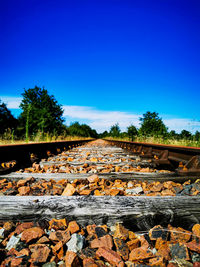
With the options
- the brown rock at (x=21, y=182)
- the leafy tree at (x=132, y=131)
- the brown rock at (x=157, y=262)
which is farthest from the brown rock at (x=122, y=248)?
the leafy tree at (x=132, y=131)

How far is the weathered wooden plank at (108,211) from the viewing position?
1.05 m

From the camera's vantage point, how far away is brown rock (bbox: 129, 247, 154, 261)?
2.75 feet

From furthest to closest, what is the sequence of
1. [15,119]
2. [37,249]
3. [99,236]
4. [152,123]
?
[15,119] < [152,123] < [99,236] < [37,249]

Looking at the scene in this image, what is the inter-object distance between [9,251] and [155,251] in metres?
0.78

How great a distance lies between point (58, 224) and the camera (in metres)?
1.03

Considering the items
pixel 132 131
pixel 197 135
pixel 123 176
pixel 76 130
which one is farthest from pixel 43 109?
pixel 123 176

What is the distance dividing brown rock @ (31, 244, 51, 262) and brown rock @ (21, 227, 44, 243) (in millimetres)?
72

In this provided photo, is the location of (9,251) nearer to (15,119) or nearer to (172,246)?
(172,246)

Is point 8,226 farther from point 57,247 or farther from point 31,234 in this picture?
point 57,247

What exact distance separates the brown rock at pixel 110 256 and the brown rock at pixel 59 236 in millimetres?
195

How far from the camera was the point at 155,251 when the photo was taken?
3.02 ft

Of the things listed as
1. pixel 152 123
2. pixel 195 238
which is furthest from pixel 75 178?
pixel 152 123

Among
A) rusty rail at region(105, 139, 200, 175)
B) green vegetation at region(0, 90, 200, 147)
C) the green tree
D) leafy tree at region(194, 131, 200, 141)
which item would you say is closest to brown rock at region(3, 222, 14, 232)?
rusty rail at region(105, 139, 200, 175)

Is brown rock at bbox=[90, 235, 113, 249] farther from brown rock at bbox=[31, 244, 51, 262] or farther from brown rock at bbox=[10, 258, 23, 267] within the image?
brown rock at bbox=[10, 258, 23, 267]
